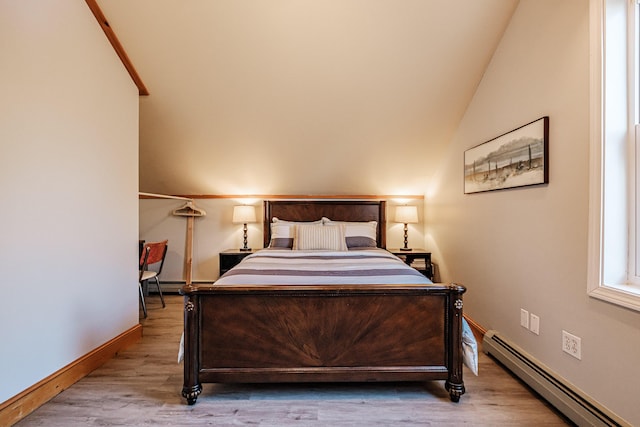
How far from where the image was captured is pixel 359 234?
3.67 meters

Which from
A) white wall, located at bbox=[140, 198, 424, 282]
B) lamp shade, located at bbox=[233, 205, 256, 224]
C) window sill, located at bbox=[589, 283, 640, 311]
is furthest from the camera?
white wall, located at bbox=[140, 198, 424, 282]

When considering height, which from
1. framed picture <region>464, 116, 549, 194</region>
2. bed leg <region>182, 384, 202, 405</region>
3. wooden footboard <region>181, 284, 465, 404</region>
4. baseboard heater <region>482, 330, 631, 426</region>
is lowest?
bed leg <region>182, 384, 202, 405</region>

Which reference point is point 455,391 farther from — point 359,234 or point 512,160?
point 359,234

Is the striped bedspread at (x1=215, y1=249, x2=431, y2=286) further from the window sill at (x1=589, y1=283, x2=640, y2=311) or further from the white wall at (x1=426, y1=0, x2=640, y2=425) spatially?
the window sill at (x1=589, y1=283, x2=640, y2=311)

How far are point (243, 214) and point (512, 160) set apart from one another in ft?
9.22

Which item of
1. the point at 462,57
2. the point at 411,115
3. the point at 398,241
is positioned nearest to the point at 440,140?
the point at 411,115

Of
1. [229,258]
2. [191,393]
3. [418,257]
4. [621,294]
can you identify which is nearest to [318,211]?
[229,258]

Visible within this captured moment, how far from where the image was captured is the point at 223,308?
5.84 feet

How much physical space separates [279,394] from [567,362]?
156cm

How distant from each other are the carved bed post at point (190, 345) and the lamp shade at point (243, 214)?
216 centimetres

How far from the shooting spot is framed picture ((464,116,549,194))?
190 cm

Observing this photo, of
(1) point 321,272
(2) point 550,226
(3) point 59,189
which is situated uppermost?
(3) point 59,189

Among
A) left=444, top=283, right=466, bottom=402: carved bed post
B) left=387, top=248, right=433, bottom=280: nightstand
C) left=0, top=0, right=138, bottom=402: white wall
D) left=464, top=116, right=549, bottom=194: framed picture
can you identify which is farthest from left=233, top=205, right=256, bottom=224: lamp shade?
left=444, top=283, right=466, bottom=402: carved bed post

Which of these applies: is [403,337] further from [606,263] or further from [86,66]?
[86,66]
